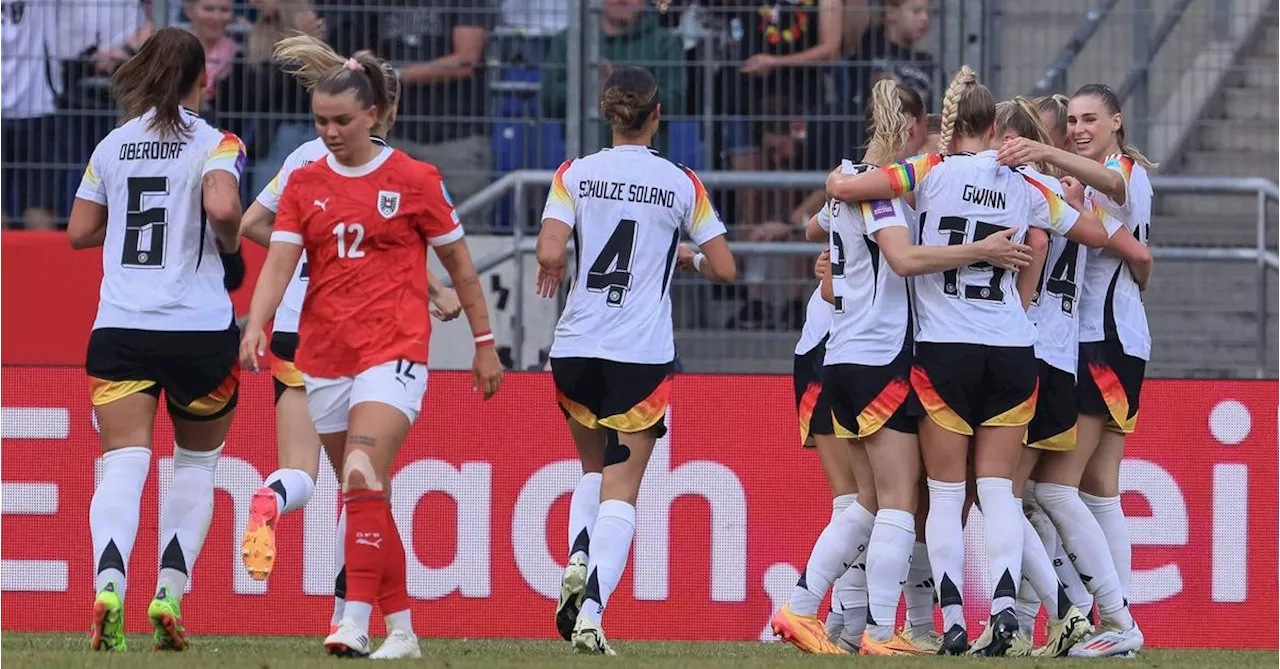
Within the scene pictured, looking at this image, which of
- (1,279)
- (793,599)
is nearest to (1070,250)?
(793,599)

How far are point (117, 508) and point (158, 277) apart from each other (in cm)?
81

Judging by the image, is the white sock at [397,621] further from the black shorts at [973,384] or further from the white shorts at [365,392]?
the black shorts at [973,384]

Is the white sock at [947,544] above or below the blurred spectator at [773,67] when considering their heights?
below

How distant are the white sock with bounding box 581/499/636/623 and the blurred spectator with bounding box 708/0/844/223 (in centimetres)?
432

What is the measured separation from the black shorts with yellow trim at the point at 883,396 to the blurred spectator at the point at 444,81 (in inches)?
178

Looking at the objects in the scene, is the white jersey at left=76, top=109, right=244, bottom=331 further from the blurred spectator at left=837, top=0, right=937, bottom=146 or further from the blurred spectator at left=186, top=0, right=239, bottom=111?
the blurred spectator at left=837, top=0, right=937, bottom=146

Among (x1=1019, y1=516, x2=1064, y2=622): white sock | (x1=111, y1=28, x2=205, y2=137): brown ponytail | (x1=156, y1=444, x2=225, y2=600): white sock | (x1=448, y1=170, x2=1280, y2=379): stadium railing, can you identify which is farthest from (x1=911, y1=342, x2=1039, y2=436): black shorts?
(x1=448, y1=170, x2=1280, y2=379): stadium railing

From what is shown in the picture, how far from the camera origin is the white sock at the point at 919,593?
8219mm

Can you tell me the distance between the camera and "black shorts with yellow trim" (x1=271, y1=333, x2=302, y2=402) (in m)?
7.53

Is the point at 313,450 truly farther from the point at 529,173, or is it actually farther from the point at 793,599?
the point at 529,173

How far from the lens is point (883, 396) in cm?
739

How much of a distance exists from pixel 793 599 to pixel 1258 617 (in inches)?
104

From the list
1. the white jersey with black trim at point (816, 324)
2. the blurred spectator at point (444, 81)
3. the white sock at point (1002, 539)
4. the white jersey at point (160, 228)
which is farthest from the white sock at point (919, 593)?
the blurred spectator at point (444, 81)

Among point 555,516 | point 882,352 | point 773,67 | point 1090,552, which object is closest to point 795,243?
point 773,67
